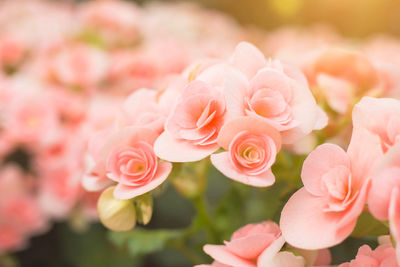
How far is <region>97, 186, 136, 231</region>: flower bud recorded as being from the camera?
1.10 ft

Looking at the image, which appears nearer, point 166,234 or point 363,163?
point 363,163

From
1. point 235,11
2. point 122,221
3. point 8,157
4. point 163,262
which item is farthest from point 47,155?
point 235,11

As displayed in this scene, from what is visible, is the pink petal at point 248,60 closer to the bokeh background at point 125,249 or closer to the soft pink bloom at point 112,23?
the bokeh background at point 125,249

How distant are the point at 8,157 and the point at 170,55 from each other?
297 mm

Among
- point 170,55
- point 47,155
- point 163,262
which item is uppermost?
point 170,55

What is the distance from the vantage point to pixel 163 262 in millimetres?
689

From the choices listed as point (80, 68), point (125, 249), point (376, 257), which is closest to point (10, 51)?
point (80, 68)

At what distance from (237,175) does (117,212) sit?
10 centimetres

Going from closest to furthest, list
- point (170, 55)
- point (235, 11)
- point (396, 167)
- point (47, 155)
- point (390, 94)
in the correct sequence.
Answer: point (396, 167)
point (390, 94)
point (47, 155)
point (170, 55)
point (235, 11)

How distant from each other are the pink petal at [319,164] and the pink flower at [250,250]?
36 mm

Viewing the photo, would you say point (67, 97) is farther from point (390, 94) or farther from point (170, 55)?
point (390, 94)

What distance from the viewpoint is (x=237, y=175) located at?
0.29 metres

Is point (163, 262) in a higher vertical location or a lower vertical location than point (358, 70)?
lower

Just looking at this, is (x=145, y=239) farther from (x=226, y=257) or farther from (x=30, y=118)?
(x=30, y=118)
